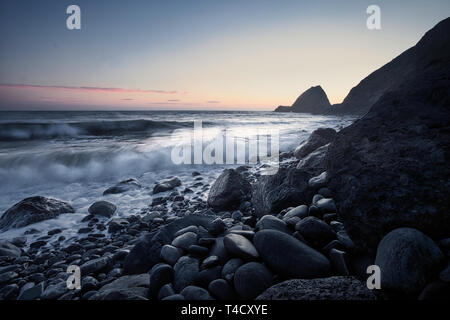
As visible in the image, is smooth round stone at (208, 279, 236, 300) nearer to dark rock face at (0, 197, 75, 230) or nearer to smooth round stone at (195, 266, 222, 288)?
smooth round stone at (195, 266, 222, 288)

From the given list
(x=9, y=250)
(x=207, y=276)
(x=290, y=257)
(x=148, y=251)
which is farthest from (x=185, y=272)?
(x=9, y=250)

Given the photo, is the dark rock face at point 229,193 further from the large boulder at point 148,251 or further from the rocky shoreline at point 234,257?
the large boulder at point 148,251

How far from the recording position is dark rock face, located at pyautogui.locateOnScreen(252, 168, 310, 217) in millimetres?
3074

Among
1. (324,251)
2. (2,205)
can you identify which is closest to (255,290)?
(324,251)

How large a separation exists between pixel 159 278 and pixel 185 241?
18.7 inches

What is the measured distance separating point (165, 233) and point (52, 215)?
3069 millimetres

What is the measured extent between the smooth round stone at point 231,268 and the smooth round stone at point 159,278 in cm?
54

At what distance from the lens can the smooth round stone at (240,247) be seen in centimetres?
193

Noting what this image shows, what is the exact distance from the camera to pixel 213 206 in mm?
4305

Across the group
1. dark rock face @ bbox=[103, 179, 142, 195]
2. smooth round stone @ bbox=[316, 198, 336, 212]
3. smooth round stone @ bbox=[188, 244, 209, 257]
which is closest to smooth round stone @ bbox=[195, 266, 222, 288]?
smooth round stone @ bbox=[188, 244, 209, 257]

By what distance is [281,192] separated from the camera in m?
3.21

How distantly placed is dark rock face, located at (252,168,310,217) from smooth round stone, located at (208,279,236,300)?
5.02 ft

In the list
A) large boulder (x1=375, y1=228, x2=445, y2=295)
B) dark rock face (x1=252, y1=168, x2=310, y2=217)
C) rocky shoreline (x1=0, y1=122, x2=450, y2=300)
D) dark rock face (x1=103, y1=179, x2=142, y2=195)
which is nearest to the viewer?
large boulder (x1=375, y1=228, x2=445, y2=295)

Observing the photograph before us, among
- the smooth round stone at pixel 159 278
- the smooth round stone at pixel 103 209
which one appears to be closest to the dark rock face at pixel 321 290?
the smooth round stone at pixel 159 278
